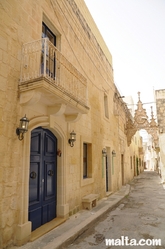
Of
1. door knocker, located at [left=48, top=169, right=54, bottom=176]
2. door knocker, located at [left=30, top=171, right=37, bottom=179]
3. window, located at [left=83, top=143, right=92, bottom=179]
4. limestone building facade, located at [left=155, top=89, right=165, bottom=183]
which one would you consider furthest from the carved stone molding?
door knocker, located at [left=30, top=171, right=37, bottom=179]

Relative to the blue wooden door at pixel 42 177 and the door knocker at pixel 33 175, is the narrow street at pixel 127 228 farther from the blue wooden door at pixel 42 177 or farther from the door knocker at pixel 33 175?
the door knocker at pixel 33 175

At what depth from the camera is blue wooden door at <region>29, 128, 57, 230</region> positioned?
457 cm

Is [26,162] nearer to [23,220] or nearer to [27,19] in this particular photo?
[23,220]

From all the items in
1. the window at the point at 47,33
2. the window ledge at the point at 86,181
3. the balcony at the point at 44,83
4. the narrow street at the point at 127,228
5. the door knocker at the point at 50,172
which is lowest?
the narrow street at the point at 127,228

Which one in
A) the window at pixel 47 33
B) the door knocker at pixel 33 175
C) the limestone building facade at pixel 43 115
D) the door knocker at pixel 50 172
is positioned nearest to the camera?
the limestone building facade at pixel 43 115

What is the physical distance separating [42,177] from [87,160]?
3.17 meters

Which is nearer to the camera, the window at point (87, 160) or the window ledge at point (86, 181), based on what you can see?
the window ledge at point (86, 181)

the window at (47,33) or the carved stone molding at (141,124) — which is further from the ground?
the window at (47,33)

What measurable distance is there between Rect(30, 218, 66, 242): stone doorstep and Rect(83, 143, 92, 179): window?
265cm

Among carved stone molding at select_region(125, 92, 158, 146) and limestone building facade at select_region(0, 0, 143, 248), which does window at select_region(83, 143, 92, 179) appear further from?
carved stone molding at select_region(125, 92, 158, 146)

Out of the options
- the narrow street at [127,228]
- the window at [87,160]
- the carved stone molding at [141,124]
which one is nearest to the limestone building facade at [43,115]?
the window at [87,160]

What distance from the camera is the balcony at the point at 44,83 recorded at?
391 cm

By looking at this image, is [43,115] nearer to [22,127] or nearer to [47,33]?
[22,127]

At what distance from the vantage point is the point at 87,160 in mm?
7867
